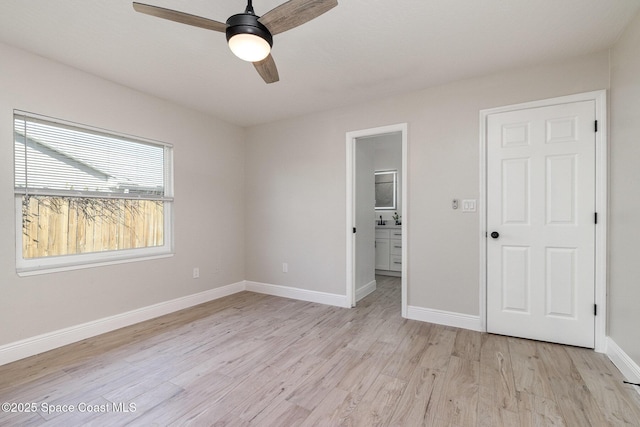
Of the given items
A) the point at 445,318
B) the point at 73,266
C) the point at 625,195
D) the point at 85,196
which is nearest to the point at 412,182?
the point at 445,318

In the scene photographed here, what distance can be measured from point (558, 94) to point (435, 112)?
3.42ft

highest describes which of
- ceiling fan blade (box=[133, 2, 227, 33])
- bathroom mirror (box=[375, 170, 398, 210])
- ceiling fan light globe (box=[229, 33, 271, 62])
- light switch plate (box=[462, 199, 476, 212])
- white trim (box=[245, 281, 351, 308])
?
ceiling fan blade (box=[133, 2, 227, 33])

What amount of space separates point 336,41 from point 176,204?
8.77 ft

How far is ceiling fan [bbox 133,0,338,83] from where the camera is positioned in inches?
56.7

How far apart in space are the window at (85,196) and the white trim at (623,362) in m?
4.38

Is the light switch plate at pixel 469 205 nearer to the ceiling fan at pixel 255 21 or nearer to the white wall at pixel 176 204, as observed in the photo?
the ceiling fan at pixel 255 21

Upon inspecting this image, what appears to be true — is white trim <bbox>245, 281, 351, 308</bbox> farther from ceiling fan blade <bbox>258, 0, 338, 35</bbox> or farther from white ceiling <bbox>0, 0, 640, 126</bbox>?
ceiling fan blade <bbox>258, 0, 338, 35</bbox>

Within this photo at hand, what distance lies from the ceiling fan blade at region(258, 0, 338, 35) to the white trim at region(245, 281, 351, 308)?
303 centimetres

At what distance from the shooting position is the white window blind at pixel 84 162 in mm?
2447

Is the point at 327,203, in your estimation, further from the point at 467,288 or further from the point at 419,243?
the point at 467,288

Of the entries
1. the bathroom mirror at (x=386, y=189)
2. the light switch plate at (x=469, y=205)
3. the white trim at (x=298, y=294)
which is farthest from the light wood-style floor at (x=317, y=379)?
the bathroom mirror at (x=386, y=189)

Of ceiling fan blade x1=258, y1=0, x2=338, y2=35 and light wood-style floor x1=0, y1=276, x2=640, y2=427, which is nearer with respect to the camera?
ceiling fan blade x1=258, y1=0, x2=338, y2=35

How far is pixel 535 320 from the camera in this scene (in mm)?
2637

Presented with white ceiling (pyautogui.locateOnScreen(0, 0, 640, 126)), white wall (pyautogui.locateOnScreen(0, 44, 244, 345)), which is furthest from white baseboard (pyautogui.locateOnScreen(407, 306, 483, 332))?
white wall (pyautogui.locateOnScreen(0, 44, 244, 345))
